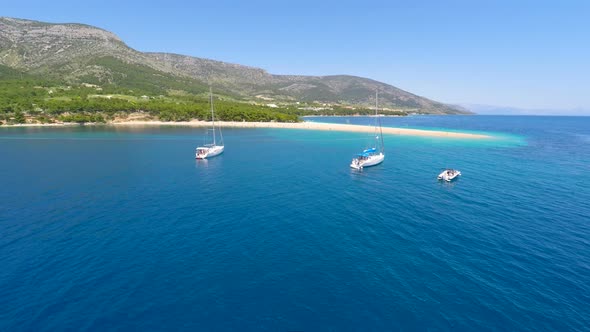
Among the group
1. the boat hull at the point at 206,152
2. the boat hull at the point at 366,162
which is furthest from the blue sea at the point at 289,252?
the boat hull at the point at 206,152

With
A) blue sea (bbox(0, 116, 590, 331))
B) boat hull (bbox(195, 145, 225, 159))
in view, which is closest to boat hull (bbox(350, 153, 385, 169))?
blue sea (bbox(0, 116, 590, 331))

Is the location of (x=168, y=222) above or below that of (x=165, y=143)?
Result: below

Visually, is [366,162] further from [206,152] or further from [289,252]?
[289,252]

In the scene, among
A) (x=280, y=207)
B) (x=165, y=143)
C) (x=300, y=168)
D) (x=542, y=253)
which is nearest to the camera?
(x=542, y=253)

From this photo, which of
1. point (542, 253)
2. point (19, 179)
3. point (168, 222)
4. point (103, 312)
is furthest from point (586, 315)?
point (19, 179)

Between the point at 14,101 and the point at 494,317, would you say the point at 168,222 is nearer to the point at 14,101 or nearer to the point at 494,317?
the point at 494,317

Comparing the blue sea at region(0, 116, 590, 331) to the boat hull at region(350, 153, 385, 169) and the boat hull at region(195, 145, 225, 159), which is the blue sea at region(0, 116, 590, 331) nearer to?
the boat hull at region(350, 153, 385, 169)

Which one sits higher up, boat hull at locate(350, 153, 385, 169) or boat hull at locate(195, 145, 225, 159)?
boat hull at locate(195, 145, 225, 159)

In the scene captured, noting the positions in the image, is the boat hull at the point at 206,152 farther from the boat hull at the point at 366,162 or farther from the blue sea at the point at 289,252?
the boat hull at the point at 366,162
